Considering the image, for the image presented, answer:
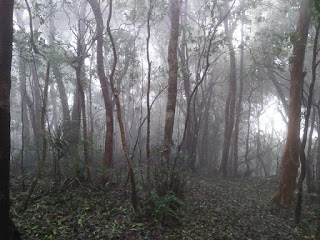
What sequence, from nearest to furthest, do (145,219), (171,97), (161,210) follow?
(161,210), (145,219), (171,97)

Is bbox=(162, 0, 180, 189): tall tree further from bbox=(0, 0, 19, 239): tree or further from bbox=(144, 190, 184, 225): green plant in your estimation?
bbox=(0, 0, 19, 239): tree

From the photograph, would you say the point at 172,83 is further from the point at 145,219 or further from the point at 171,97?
the point at 145,219

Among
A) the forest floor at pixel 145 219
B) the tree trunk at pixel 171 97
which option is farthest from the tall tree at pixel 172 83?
the forest floor at pixel 145 219

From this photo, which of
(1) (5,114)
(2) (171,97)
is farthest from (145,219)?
(2) (171,97)

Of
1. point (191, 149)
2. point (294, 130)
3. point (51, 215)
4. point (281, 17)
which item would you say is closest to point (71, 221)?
point (51, 215)

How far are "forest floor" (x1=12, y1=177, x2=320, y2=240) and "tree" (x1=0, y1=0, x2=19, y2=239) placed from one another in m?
1.13

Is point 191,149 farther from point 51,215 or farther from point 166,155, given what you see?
point 51,215

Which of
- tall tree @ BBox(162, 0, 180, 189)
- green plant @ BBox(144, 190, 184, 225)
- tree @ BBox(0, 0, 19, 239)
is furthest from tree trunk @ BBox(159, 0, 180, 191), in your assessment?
tree @ BBox(0, 0, 19, 239)

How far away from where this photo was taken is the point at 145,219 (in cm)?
528

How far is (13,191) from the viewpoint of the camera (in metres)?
6.84

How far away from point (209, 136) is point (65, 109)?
366 inches

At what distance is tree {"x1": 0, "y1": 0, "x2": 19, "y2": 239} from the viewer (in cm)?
341

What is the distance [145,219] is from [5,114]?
3179 mm

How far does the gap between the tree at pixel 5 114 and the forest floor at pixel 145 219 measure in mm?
1135
